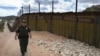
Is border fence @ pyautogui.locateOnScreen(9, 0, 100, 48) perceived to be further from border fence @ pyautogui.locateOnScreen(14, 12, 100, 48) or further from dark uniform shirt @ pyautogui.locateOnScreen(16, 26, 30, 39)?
dark uniform shirt @ pyautogui.locateOnScreen(16, 26, 30, 39)

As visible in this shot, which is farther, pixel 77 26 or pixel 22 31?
pixel 77 26

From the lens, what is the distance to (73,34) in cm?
2159

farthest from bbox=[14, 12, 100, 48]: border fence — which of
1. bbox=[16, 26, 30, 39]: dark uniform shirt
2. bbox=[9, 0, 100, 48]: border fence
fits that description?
bbox=[16, 26, 30, 39]: dark uniform shirt

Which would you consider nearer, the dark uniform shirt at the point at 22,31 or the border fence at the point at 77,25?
the dark uniform shirt at the point at 22,31

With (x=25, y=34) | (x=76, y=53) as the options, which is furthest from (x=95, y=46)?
(x=25, y=34)

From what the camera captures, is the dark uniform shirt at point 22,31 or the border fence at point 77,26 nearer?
the dark uniform shirt at point 22,31

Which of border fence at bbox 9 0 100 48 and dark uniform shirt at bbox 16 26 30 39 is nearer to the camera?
dark uniform shirt at bbox 16 26 30 39

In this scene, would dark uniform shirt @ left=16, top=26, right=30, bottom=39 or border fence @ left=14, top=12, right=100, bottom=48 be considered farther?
border fence @ left=14, top=12, right=100, bottom=48

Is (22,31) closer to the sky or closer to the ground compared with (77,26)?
closer to the sky

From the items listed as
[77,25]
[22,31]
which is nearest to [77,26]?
[77,25]

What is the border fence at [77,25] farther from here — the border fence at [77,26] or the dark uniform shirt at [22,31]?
the dark uniform shirt at [22,31]

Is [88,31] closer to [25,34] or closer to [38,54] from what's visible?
[38,54]

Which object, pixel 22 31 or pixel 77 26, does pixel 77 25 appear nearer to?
pixel 77 26

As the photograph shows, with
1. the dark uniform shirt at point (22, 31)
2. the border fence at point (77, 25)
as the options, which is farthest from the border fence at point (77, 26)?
the dark uniform shirt at point (22, 31)
